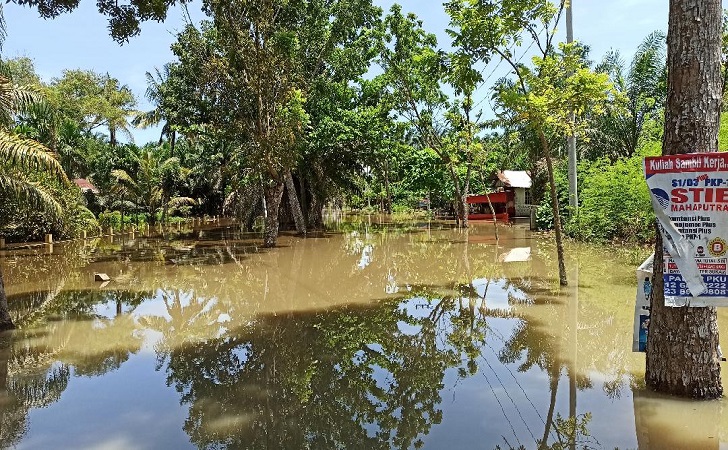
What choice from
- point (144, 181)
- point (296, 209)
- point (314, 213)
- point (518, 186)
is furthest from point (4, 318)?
point (518, 186)

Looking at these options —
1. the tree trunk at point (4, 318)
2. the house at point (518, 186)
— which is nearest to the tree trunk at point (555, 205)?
the tree trunk at point (4, 318)

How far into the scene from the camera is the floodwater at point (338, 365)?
168 inches

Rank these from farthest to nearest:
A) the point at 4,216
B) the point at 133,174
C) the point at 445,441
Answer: the point at 133,174 → the point at 4,216 → the point at 445,441

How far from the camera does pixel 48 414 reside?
15.9 feet

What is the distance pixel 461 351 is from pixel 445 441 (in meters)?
2.53

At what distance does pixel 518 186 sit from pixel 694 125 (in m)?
30.2

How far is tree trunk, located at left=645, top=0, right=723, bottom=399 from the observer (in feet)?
14.8

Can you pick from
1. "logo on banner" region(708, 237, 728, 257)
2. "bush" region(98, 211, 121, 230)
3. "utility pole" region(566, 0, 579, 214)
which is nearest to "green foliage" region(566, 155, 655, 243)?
"utility pole" region(566, 0, 579, 214)

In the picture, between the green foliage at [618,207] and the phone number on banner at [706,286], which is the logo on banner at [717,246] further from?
the green foliage at [618,207]

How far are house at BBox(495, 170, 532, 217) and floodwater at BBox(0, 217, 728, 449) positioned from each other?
21.7 m

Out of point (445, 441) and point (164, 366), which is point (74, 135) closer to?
point (164, 366)

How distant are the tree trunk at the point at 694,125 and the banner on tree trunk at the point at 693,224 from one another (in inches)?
7.7

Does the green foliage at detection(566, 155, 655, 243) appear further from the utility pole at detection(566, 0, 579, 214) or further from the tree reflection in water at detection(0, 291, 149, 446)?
the tree reflection in water at detection(0, 291, 149, 446)

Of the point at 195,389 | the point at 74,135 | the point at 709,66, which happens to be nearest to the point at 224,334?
the point at 195,389
